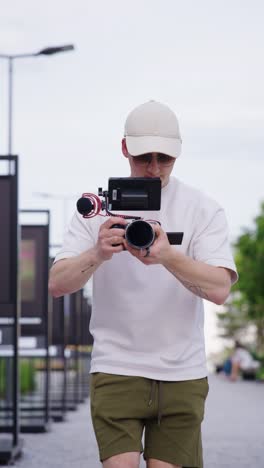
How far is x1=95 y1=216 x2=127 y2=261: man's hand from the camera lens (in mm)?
4309

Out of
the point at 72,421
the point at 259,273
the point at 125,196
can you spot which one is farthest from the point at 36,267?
the point at 259,273

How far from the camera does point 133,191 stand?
14.7 ft

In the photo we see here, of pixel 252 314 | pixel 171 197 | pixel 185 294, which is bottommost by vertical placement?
pixel 252 314

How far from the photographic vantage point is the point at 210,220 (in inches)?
Answer: 191

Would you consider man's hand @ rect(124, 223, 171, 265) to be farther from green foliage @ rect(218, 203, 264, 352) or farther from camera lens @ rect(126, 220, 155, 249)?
Result: green foliage @ rect(218, 203, 264, 352)

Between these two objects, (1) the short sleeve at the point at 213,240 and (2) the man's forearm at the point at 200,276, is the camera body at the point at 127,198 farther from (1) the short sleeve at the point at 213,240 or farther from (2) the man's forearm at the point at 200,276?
(1) the short sleeve at the point at 213,240

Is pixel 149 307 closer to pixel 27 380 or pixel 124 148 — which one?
pixel 124 148

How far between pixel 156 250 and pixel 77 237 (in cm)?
Result: 57

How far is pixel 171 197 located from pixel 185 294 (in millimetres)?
384

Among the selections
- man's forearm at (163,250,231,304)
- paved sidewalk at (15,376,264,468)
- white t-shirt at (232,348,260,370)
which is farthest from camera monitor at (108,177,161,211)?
white t-shirt at (232,348,260,370)

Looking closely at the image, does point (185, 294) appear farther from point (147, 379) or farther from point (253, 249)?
point (253, 249)

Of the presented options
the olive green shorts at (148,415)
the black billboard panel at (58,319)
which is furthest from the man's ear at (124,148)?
the black billboard panel at (58,319)

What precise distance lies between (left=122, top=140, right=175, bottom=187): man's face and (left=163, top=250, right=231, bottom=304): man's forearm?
1.08 ft

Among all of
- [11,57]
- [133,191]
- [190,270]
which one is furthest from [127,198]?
[11,57]
